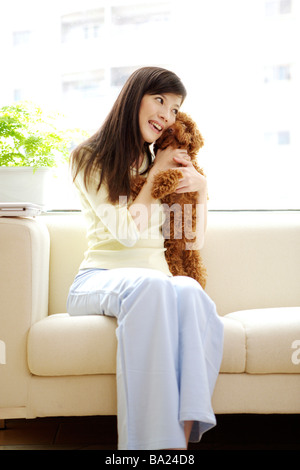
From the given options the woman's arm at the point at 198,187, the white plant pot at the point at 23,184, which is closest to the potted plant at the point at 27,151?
the white plant pot at the point at 23,184

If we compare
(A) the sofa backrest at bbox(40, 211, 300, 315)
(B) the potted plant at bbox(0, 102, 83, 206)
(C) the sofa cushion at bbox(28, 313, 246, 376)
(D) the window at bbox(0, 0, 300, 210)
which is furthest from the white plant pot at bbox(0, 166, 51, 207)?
(C) the sofa cushion at bbox(28, 313, 246, 376)

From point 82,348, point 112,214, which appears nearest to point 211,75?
point 112,214

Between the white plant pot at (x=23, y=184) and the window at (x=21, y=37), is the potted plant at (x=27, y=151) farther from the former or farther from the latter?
the window at (x=21, y=37)

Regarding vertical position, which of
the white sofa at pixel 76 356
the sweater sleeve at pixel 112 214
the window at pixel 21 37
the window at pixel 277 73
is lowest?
the white sofa at pixel 76 356

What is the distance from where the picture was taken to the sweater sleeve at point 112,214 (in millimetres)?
1694

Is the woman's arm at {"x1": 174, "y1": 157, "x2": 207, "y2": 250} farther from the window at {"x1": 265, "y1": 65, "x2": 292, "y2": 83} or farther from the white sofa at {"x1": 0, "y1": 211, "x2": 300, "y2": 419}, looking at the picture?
the window at {"x1": 265, "y1": 65, "x2": 292, "y2": 83}

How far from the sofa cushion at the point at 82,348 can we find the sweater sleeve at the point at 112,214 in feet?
0.96

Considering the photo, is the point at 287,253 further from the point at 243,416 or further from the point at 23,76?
the point at 23,76

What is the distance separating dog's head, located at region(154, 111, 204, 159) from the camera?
1854 mm

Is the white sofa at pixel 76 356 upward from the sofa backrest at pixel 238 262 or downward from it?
downward

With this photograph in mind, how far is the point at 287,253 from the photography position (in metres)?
2.13

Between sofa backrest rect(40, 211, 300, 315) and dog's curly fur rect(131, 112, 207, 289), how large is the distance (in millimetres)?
168

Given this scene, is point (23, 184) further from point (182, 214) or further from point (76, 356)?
point (76, 356)

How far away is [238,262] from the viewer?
2105 mm
